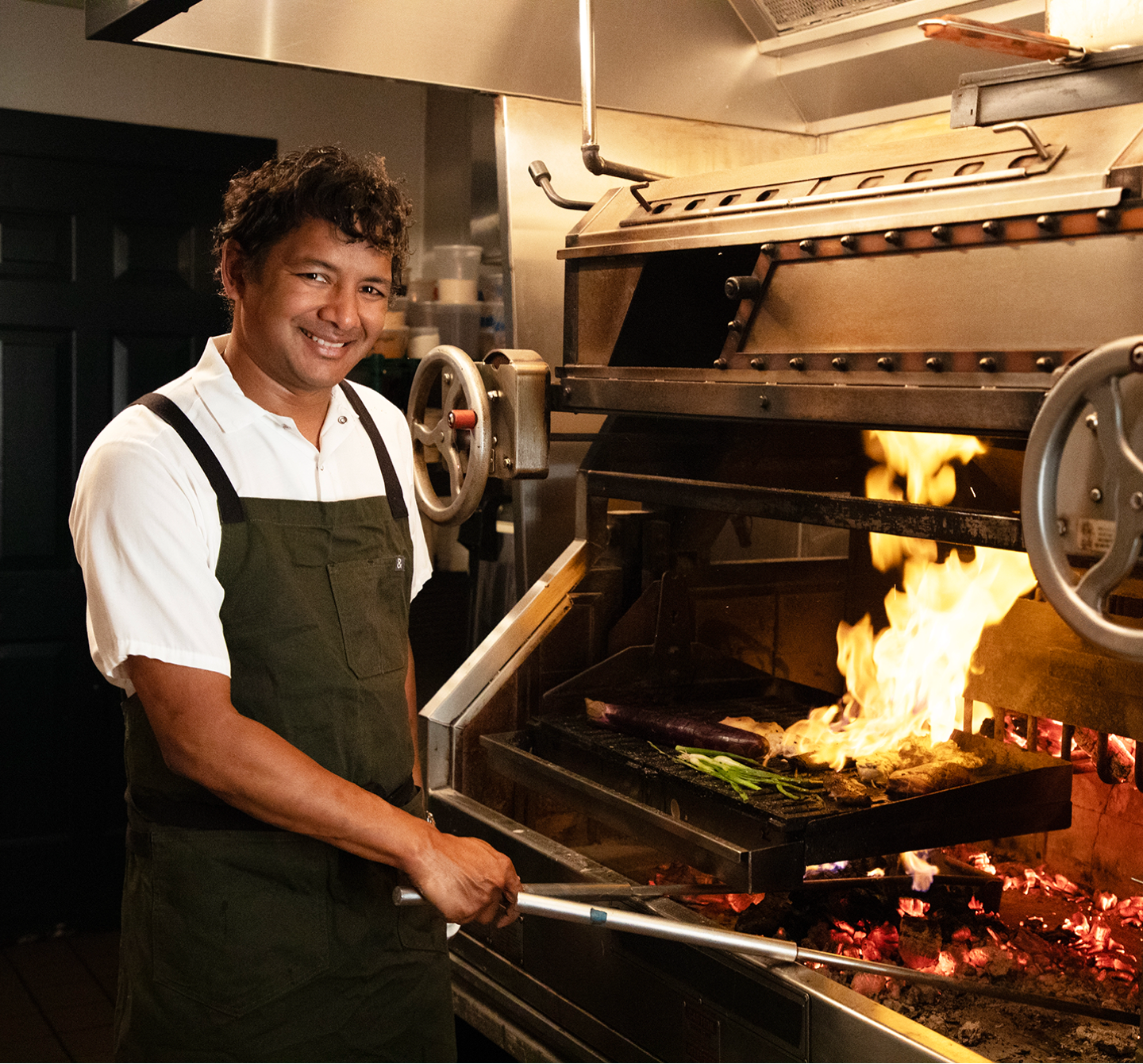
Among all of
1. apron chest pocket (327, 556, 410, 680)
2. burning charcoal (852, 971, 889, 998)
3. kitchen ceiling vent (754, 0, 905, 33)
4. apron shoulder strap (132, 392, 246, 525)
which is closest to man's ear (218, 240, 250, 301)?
apron shoulder strap (132, 392, 246, 525)

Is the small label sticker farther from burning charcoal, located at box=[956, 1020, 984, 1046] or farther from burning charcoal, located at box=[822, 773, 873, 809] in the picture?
burning charcoal, located at box=[956, 1020, 984, 1046]

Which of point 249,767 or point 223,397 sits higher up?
point 223,397

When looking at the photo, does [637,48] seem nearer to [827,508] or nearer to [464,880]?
[827,508]

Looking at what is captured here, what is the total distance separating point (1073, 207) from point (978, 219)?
0.52ft

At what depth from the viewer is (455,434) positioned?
8.70 feet

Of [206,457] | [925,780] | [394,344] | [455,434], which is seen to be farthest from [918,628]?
[394,344]

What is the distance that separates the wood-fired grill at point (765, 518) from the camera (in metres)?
1.73

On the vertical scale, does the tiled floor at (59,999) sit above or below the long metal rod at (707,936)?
below

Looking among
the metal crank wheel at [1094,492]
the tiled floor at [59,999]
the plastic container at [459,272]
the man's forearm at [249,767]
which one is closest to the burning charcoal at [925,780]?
the metal crank wheel at [1094,492]

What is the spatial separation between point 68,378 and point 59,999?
6.26ft

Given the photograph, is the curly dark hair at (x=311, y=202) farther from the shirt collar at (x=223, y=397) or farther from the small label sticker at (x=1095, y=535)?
the small label sticker at (x=1095, y=535)

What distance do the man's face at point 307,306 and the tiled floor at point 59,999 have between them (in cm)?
247

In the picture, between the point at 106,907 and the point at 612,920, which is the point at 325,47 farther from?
the point at 106,907

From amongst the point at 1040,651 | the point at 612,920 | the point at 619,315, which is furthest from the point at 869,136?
the point at 612,920
